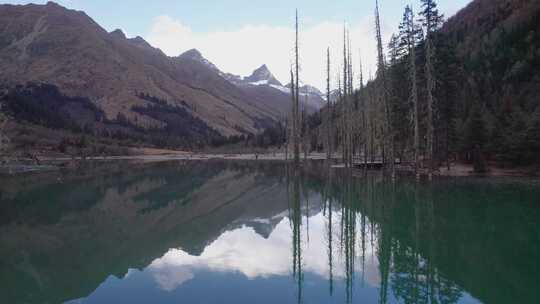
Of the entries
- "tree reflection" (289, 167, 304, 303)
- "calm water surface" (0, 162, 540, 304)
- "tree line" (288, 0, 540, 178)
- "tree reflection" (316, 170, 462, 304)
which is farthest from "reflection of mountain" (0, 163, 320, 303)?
"tree line" (288, 0, 540, 178)

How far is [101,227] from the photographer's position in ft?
61.6

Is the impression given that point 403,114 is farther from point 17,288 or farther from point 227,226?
point 17,288

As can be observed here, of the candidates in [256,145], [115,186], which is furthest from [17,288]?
[256,145]

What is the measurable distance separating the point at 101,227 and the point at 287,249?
9.78 metres

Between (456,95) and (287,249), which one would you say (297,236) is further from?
(456,95)

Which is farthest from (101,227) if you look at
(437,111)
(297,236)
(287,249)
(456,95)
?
(456,95)

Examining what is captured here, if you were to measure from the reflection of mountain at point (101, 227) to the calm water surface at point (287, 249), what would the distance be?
77mm

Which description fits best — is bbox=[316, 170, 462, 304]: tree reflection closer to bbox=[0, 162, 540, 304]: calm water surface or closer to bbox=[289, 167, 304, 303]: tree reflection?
bbox=[0, 162, 540, 304]: calm water surface

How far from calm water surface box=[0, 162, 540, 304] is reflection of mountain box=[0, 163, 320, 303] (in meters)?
0.08

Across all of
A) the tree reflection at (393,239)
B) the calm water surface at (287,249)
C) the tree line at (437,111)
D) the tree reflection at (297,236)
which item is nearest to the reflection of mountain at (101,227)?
the calm water surface at (287,249)

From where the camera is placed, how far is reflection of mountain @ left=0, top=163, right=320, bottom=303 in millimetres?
11312

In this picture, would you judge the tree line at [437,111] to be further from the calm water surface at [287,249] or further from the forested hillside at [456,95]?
the calm water surface at [287,249]

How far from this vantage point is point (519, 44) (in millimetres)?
57406

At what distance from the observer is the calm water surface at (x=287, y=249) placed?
926cm
